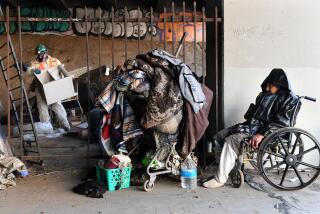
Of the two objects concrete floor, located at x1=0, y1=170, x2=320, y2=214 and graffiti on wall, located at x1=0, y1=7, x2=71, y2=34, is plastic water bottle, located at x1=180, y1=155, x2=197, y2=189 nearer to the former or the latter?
concrete floor, located at x1=0, y1=170, x2=320, y2=214

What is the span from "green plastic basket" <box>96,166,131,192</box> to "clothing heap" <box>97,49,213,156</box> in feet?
0.89

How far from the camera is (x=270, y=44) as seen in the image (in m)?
5.45

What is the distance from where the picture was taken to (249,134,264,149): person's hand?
4.57 meters

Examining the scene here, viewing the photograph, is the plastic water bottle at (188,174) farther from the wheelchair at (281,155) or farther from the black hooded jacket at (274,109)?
the black hooded jacket at (274,109)

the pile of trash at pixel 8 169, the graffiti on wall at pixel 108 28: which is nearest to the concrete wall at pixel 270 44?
the pile of trash at pixel 8 169

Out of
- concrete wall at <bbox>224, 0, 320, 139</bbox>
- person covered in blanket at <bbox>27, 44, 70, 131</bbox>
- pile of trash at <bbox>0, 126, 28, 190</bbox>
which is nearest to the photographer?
pile of trash at <bbox>0, 126, 28, 190</bbox>

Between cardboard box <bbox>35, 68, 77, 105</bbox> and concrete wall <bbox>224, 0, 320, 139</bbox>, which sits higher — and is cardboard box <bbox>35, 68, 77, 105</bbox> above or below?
below

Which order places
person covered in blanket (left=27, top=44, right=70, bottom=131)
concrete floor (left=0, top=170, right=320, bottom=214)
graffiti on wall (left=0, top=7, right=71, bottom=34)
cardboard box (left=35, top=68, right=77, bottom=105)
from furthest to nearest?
graffiti on wall (left=0, top=7, right=71, bottom=34)
person covered in blanket (left=27, top=44, right=70, bottom=131)
cardboard box (left=35, top=68, right=77, bottom=105)
concrete floor (left=0, top=170, right=320, bottom=214)

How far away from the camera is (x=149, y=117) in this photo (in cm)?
457

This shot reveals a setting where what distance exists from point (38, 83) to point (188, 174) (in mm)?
4613

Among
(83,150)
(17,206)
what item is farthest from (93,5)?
(17,206)

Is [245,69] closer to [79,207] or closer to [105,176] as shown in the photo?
[105,176]

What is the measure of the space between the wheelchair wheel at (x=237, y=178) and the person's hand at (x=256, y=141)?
37 cm

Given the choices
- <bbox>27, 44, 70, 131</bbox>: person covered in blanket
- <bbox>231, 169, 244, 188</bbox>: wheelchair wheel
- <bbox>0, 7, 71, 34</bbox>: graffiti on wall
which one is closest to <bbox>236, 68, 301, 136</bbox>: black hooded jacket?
<bbox>231, 169, 244, 188</bbox>: wheelchair wheel
